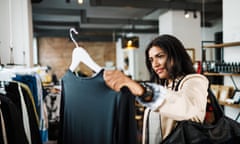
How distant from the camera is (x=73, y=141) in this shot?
128 centimetres

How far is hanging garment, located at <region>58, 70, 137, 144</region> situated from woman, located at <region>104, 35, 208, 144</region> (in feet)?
0.25

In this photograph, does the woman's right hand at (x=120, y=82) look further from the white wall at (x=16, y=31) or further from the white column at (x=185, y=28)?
the white column at (x=185, y=28)

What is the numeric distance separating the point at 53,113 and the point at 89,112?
9.54 feet

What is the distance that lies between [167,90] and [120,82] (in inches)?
7.2

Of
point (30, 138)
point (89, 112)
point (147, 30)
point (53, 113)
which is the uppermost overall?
point (147, 30)

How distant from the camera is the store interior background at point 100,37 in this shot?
3625 millimetres

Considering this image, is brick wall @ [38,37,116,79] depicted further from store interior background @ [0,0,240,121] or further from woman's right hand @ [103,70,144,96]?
woman's right hand @ [103,70,144,96]

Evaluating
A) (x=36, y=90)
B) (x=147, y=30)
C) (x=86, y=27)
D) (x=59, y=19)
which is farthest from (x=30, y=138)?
(x=86, y=27)

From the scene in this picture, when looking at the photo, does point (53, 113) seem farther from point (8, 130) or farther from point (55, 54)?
point (55, 54)

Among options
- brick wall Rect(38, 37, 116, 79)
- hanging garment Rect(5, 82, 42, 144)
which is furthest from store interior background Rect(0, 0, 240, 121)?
hanging garment Rect(5, 82, 42, 144)

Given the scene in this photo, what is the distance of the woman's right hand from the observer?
906 mm

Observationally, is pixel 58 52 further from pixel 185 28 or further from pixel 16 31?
pixel 16 31

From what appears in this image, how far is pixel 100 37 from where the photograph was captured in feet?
39.6

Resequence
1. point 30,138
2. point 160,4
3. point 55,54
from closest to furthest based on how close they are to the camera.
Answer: point 30,138 → point 160,4 → point 55,54
